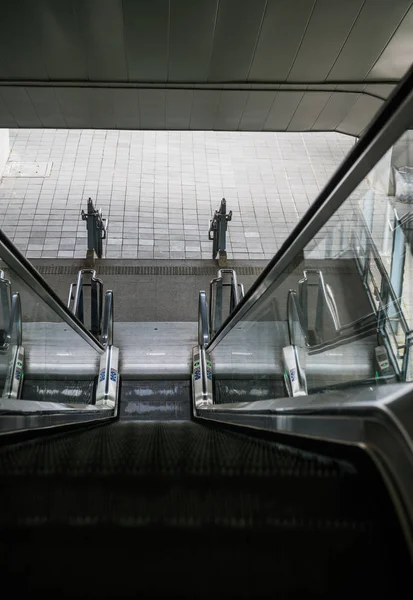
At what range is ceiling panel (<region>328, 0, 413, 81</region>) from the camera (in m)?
5.33

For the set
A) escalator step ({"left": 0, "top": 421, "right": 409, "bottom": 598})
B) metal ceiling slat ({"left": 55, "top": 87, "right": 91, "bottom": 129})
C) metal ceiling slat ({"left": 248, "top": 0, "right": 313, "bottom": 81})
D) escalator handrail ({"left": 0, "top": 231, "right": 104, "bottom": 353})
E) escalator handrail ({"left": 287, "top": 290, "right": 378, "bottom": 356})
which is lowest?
escalator step ({"left": 0, "top": 421, "right": 409, "bottom": 598})

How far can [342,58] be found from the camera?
19.6ft

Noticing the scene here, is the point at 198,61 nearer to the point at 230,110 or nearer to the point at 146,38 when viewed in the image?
the point at 146,38

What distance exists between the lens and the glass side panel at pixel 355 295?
216cm

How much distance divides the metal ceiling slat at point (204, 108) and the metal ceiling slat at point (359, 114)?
5.96 feet

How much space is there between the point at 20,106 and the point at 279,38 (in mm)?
3376

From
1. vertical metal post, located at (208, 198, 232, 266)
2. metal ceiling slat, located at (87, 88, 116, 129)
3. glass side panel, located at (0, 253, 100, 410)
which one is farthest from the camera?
vertical metal post, located at (208, 198, 232, 266)

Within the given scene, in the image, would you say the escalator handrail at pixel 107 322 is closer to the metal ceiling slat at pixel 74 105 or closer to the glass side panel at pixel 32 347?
the glass side panel at pixel 32 347

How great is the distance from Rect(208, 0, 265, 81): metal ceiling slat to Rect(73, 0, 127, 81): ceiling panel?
105 cm

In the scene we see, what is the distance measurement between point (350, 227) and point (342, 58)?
450 cm

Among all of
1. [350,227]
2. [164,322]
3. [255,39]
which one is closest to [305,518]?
[350,227]

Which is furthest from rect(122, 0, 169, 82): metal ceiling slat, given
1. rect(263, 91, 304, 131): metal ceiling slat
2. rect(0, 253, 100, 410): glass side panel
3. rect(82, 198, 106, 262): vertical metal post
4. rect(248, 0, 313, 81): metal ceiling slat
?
rect(0, 253, 100, 410): glass side panel

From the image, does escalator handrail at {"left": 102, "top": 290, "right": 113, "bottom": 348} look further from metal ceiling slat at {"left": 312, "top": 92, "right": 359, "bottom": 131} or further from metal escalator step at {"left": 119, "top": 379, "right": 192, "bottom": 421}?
metal ceiling slat at {"left": 312, "top": 92, "right": 359, "bottom": 131}

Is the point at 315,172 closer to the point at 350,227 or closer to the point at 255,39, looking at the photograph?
the point at 255,39
